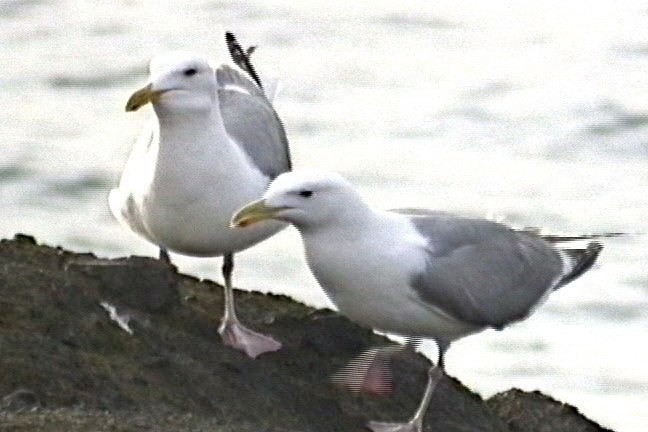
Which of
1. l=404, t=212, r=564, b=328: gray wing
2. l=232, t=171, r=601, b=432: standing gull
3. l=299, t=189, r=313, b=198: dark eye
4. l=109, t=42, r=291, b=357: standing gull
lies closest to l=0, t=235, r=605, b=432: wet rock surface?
l=109, t=42, r=291, b=357: standing gull

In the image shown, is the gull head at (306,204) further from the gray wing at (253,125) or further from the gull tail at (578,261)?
the gull tail at (578,261)

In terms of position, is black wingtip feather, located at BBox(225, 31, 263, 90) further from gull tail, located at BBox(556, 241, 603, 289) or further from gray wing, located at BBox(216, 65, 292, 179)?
gull tail, located at BBox(556, 241, 603, 289)

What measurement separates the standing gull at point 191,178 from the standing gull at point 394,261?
0.57 m

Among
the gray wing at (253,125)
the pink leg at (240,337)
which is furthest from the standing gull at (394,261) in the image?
the gray wing at (253,125)

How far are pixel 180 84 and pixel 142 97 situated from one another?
232 millimetres

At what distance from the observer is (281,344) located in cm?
895

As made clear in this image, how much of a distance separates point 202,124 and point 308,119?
1034 cm

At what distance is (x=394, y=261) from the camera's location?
8.29 metres

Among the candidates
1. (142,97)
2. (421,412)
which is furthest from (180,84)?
(421,412)

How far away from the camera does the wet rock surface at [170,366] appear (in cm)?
767

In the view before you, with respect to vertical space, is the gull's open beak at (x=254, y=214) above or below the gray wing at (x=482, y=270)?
above

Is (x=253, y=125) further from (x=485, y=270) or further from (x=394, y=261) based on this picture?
(x=394, y=261)

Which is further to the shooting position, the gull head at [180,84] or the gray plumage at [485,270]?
the gull head at [180,84]

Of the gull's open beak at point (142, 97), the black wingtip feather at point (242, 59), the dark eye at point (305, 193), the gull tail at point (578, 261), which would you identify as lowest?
the gull tail at point (578, 261)
